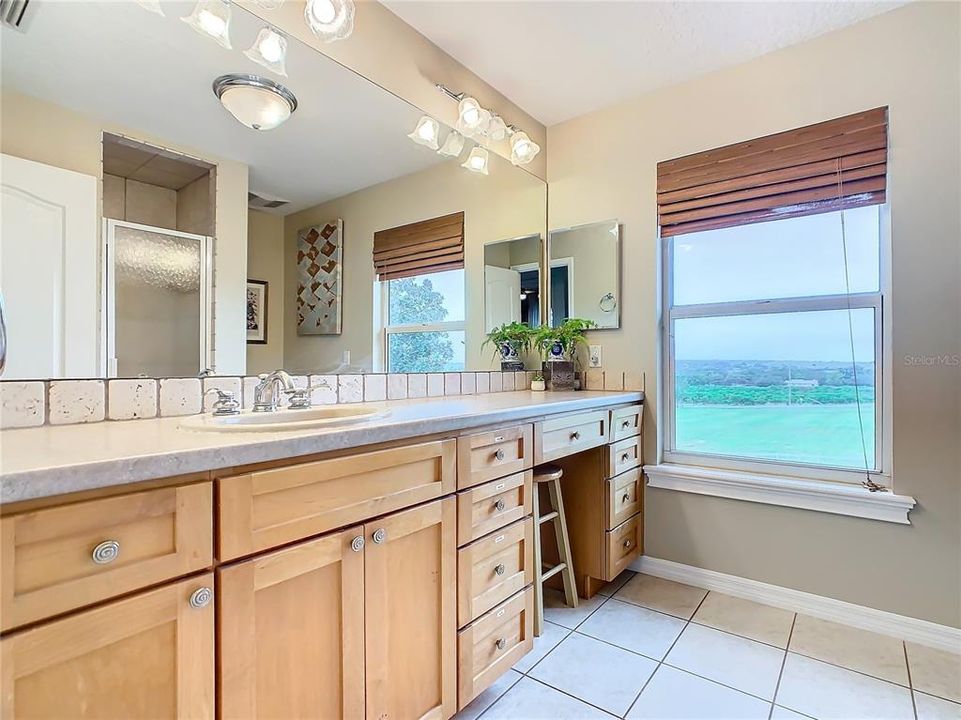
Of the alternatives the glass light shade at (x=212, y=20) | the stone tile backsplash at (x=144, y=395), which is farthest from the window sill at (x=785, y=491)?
the glass light shade at (x=212, y=20)

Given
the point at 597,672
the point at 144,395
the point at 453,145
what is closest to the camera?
the point at 144,395

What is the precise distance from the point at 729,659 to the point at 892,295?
1.44 m

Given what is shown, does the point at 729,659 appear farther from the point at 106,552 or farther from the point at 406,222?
the point at 406,222

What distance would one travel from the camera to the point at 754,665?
5.29 feet

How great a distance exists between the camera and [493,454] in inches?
55.5

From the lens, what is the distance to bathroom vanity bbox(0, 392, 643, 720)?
663 millimetres

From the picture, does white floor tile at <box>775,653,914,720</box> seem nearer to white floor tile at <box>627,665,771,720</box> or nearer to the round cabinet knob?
white floor tile at <box>627,665,771,720</box>

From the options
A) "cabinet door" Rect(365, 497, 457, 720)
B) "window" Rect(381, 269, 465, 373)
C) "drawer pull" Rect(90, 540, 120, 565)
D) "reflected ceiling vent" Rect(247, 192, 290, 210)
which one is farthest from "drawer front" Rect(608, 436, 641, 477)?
"drawer pull" Rect(90, 540, 120, 565)

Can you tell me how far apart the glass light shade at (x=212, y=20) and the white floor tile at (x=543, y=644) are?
6.82 ft

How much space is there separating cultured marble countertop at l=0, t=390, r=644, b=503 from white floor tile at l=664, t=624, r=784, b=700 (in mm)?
1176

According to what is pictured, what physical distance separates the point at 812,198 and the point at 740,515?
1.35 m

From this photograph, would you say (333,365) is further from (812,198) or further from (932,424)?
(932,424)

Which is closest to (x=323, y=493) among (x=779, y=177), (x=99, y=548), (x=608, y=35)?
(x=99, y=548)

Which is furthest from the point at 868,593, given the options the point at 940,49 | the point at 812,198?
the point at 940,49
